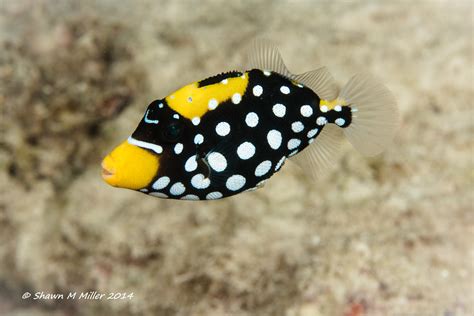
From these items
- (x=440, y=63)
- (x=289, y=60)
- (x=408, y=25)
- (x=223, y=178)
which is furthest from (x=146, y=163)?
(x=408, y=25)

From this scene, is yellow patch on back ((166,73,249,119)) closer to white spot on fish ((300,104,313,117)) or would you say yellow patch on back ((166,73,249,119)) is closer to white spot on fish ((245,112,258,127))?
white spot on fish ((245,112,258,127))

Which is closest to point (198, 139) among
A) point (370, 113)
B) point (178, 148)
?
point (178, 148)

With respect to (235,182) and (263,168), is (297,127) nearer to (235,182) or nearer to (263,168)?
(263,168)

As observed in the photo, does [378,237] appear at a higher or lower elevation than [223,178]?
lower

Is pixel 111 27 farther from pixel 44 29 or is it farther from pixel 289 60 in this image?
pixel 289 60

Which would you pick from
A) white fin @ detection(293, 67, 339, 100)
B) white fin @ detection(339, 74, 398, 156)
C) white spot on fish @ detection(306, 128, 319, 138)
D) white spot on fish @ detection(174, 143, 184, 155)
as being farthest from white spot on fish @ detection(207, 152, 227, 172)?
white fin @ detection(339, 74, 398, 156)

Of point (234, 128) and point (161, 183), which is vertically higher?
point (234, 128)

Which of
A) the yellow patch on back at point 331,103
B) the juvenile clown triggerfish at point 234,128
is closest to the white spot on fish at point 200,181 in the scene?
the juvenile clown triggerfish at point 234,128
